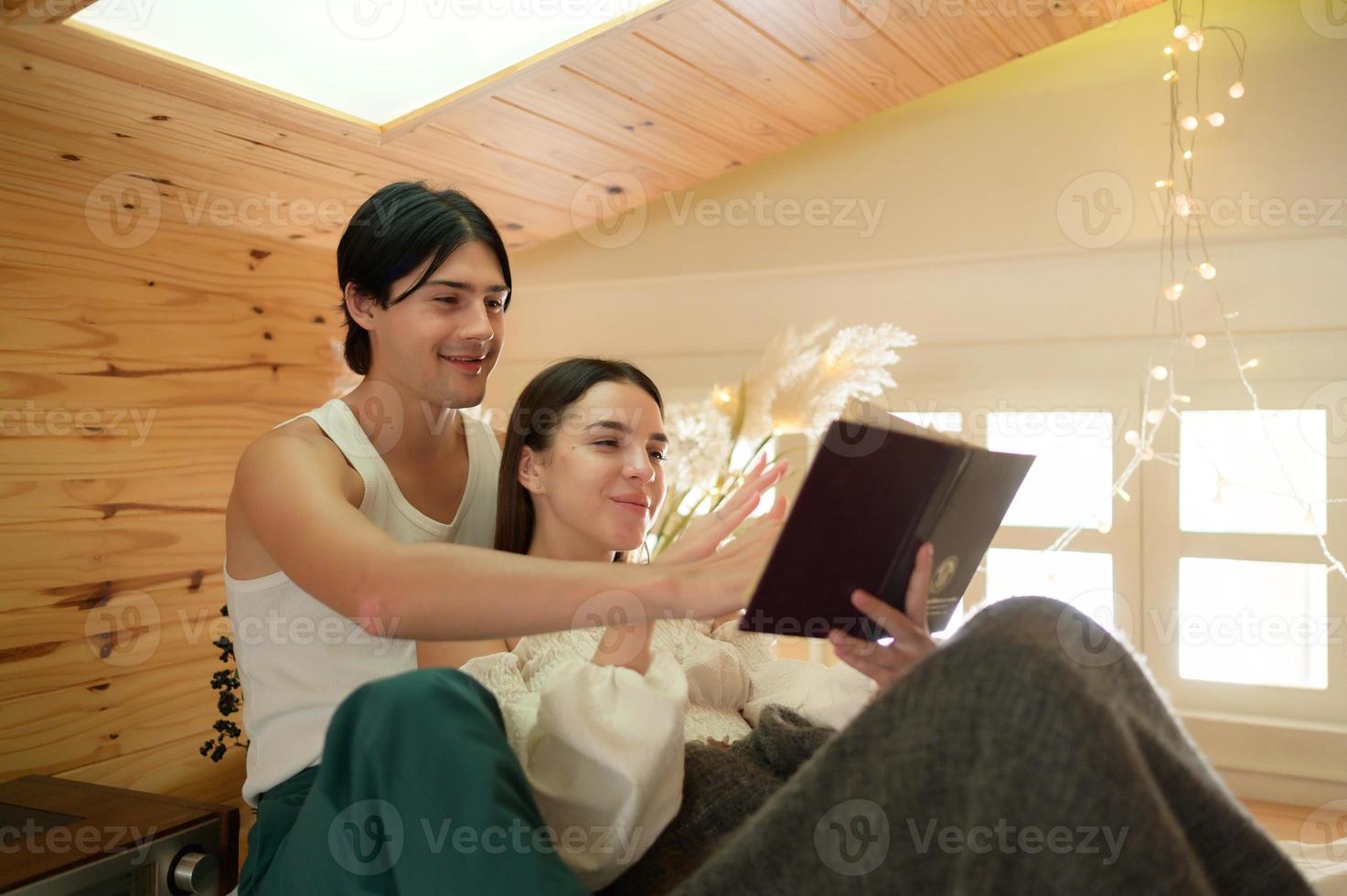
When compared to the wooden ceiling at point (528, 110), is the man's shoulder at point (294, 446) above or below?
below

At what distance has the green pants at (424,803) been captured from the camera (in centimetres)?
103

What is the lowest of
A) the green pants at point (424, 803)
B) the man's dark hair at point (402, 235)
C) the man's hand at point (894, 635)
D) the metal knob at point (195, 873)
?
the metal knob at point (195, 873)

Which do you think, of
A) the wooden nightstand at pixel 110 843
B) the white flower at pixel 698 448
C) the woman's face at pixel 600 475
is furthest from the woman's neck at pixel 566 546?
the wooden nightstand at pixel 110 843

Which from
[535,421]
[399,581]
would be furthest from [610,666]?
[535,421]

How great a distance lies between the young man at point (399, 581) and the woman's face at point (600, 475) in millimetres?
185

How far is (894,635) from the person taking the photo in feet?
4.42

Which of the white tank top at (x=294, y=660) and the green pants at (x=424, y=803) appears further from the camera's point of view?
the white tank top at (x=294, y=660)

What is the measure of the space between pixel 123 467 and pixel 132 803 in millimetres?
735

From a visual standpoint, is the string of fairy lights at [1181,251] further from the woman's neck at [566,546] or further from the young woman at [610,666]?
the woman's neck at [566,546]

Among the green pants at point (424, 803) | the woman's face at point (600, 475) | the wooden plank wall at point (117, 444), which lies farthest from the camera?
the wooden plank wall at point (117, 444)

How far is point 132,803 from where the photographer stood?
1883mm

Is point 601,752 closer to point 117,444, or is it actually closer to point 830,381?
point 830,381

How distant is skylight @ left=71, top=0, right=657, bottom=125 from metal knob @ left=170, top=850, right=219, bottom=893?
1393 millimetres

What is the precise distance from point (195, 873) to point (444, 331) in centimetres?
98
